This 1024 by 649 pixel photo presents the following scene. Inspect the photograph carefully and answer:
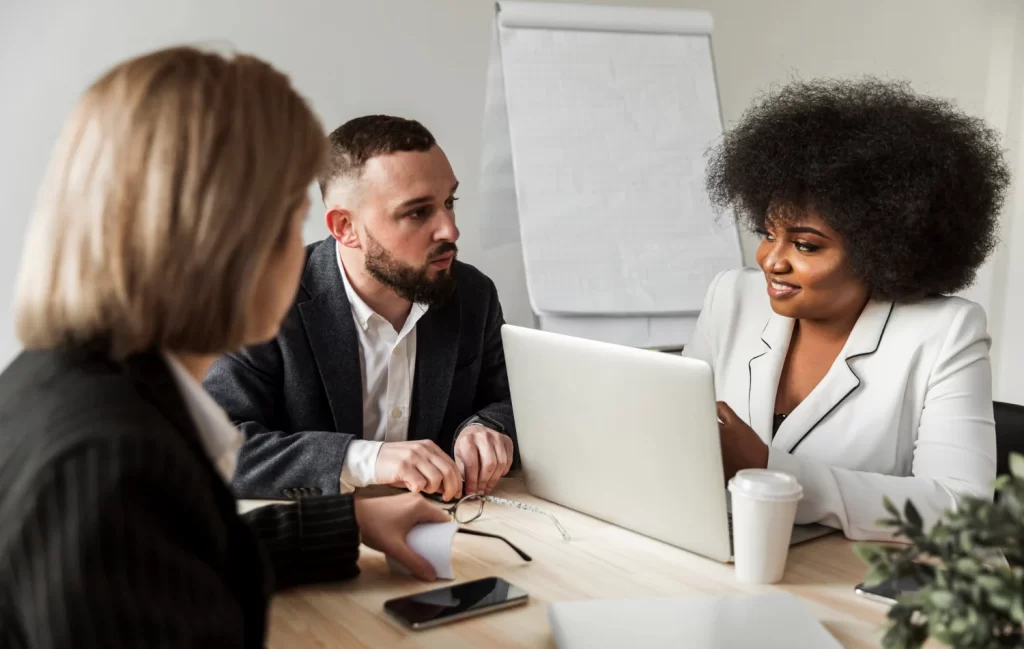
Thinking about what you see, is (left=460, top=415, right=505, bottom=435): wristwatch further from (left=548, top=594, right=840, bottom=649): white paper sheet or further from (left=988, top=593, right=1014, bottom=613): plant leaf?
(left=988, top=593, right=1014, bottom=613): plant leaf

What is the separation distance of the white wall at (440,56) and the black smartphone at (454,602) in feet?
4.33

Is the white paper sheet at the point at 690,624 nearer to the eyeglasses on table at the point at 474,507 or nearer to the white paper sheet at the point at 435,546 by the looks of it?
the white paper sheet at the point at 435,546

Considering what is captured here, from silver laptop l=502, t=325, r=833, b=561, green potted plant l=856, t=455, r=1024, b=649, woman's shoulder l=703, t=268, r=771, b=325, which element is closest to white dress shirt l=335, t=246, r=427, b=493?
silver laptop l=502, t=325, r=833, b=561

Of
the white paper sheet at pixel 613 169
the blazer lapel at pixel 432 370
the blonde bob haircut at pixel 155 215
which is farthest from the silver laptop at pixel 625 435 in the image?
the white paper sheet at pixel 613 169

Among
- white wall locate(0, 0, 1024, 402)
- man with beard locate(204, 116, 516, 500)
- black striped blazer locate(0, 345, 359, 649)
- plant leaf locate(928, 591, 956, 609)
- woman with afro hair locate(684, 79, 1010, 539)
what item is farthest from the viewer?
white wall locate(0, 0, 1024, 402)

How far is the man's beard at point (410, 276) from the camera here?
1824 millimetres

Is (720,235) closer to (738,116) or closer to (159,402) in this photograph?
(738,116)

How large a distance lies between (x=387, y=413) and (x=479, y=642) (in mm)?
884

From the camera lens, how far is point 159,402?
75 centimetres

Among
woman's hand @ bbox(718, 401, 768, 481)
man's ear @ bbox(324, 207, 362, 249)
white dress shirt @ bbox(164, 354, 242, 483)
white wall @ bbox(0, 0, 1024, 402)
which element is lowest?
woman's hand @ bbox(718, 401, 768, 481)

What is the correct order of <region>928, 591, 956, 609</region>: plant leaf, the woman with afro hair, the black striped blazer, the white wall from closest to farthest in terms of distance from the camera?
1. the black striped blazer
2. <region>928, 591, 956, 609</region>: plant leaf
3. the woman with afro hair
4. the white wall

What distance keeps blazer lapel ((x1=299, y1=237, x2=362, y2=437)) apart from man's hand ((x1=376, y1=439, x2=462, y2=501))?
0.29 meters

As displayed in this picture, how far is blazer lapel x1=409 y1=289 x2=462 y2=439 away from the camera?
1846mm

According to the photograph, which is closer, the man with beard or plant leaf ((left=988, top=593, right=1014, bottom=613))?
plant leaf ((left=988, top=593, right=1014, bottom=613))
